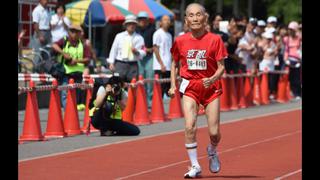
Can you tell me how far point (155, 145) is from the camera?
Result: 18.1 metres

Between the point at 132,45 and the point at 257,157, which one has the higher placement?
the point at 132,45

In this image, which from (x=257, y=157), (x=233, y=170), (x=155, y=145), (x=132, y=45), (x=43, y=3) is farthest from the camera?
(x=43, y=3)

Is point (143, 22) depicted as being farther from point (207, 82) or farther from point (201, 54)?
point (207, 82)

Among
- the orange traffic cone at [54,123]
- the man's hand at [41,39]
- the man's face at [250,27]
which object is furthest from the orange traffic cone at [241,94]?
the orange traffic cone at [54,123]

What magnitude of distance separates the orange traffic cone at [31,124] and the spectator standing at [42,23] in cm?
758

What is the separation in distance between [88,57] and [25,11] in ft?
23.9

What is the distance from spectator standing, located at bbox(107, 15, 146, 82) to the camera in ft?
79.1

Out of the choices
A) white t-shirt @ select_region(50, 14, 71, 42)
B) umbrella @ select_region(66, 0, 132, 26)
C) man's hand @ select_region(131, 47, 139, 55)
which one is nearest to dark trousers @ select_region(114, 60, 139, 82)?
man's hand @ select_region(131, 47, 139, 55)

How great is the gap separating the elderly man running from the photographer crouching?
554 centimetres

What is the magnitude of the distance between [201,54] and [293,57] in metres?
19.5

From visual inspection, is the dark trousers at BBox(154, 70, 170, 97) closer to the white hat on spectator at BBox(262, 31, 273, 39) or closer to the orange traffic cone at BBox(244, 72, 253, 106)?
the orange traffic cone at BBox(244, 72, 253, 106)

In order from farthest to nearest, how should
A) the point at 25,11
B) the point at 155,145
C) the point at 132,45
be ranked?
the point at 25,11 < the point at 132,45 < the point at 155,145
